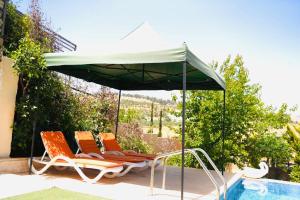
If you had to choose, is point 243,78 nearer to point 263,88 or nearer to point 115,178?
point 263,88

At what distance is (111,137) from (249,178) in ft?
15.7

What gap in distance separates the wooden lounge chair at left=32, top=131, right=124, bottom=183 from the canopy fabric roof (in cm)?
189

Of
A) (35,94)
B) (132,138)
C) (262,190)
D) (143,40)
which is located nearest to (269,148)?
(262,190)

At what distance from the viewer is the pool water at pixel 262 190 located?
8195mm

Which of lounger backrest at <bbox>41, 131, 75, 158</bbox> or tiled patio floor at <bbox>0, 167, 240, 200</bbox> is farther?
lounger backrest at <bbox>41, 131, 75, 158</bbox>

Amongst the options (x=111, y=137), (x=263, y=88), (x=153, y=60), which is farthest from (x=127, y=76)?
(x=263, y=88)

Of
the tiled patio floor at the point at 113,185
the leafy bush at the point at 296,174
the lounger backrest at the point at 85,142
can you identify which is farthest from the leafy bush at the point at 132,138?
the leafy bush at the point at 296,174

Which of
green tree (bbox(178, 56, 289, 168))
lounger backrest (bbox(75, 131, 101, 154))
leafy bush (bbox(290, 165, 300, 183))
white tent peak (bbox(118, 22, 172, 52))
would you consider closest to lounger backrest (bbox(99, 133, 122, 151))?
lounger backrest (bbox(75, 131, 101, 154))

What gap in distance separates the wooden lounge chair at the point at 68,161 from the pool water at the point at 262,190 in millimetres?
2909

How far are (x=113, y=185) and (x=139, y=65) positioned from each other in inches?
134

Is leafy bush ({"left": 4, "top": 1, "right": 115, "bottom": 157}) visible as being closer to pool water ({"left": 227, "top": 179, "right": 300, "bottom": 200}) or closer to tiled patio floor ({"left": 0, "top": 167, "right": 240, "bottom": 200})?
tiled patio floor ({"left": 0, "top": 167, "right": 240, "bottom": 200})

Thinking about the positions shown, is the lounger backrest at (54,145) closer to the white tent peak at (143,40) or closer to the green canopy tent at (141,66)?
the green canopy tent at (141,66)

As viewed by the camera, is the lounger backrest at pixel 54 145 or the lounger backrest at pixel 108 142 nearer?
the lounger backrest at pixel 54 145

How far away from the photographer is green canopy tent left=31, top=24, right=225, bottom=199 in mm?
6059
